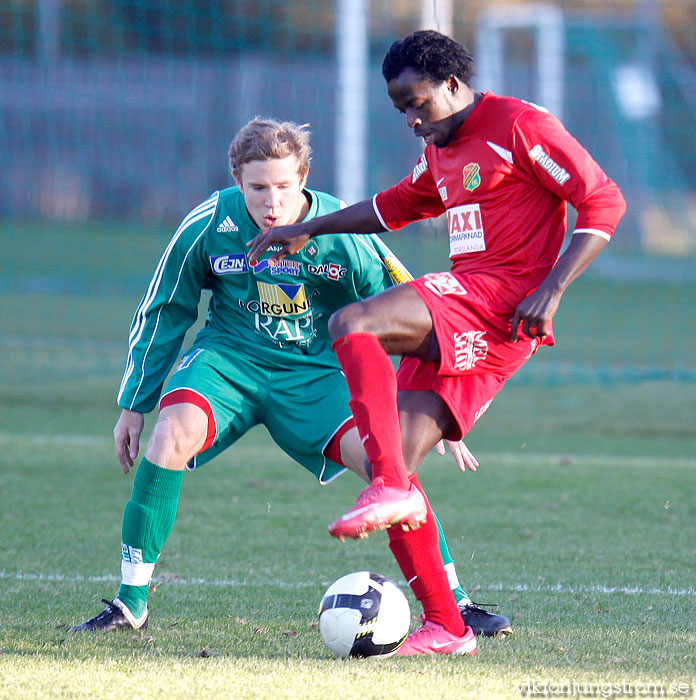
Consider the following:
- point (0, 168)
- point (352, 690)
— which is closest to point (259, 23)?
point (0, 168)

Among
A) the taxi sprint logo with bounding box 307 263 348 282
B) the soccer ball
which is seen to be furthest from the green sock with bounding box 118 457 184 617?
the taxi sprint logo with bounding box 307 263 348 282

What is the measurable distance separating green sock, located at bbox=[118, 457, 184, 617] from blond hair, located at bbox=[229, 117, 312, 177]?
1.18m

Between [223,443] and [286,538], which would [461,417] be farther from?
[286,538]

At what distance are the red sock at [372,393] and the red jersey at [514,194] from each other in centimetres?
43

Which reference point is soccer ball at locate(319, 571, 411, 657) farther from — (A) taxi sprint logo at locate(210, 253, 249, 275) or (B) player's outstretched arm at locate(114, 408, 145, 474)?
(A) taxi sprint logo at locate(210, 253, 249, 275)

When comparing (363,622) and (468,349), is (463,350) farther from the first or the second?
(363,622)

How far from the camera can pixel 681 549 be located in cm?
535

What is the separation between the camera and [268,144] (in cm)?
411

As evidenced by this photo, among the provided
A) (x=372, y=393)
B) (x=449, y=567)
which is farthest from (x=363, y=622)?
(x=372, y=393)

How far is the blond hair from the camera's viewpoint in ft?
13.5

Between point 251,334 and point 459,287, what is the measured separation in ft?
3.58

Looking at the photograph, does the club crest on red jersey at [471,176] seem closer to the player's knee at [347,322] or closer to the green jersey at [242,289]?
the player's knee at [347,322]

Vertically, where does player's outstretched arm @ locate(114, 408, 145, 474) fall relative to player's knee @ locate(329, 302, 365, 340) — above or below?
below

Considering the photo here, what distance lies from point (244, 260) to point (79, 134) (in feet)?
62.7
